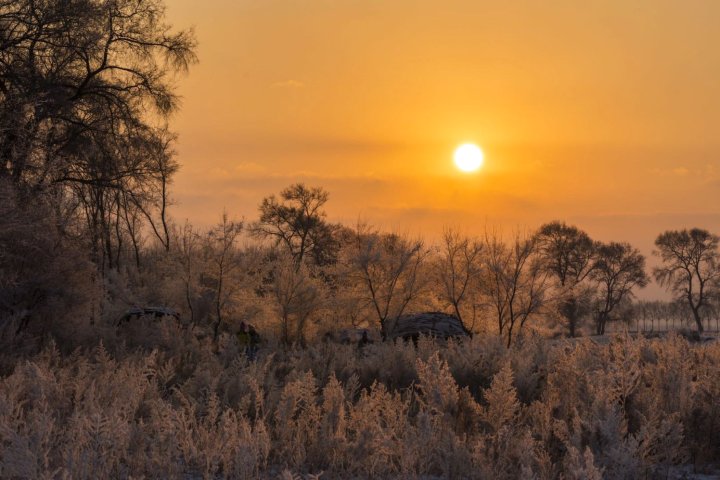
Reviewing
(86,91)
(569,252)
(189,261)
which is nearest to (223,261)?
(189,261)

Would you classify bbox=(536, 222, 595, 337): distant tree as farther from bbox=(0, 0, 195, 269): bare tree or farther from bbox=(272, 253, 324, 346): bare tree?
bbox=(0, 0, 195, 269): bare tree

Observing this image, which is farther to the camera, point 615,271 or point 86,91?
point 615,271

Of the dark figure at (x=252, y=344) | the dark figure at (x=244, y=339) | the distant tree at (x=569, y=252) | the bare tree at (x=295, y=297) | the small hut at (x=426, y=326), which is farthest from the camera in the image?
the distant tree at (x=569, y=252)

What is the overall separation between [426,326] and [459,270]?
4.35 metres

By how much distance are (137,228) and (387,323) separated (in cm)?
2040

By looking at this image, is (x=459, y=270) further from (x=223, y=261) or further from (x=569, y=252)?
(x=569, y=252)

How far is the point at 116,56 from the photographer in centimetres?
1880

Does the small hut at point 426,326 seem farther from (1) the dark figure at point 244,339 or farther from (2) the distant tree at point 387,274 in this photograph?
(1) the dark figure at point 244,339

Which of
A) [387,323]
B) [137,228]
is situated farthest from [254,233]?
[387,323]

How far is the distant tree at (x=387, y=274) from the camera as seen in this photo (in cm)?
2642

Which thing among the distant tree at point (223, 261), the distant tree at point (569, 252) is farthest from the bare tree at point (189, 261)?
the distant tree at point (569, 252)

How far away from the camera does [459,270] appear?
89.4 feet

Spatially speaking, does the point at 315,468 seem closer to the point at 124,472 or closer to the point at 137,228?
the point at 124,472

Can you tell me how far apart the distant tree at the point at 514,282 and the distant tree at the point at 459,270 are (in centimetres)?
44
